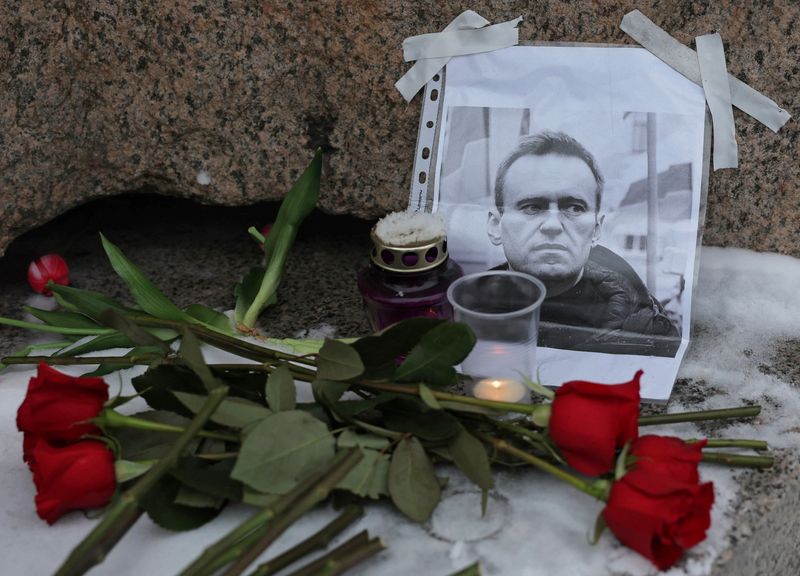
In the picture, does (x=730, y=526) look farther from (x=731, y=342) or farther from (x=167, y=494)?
(x=167, y=494)

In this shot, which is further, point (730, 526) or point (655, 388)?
point (655, 388)

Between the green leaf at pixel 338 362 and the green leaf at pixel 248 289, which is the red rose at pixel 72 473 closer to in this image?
the green leaf at pixel 338 362

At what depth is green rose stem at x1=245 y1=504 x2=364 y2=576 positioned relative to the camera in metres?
0.60

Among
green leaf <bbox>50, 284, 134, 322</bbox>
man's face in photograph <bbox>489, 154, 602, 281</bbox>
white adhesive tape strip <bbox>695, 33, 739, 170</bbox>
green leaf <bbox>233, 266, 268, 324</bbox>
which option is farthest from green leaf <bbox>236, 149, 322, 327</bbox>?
white adhesive tape strip <bbox>695, 33, 739, 170</bbox>

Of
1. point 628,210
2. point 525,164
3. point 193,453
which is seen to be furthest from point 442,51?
point 193,453

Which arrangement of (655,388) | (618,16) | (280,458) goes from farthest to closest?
(618,16), (655,388), (280,458)

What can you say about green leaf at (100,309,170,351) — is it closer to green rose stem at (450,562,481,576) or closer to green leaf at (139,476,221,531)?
green leaf at (139,476,221,531)

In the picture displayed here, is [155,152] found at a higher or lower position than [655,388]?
higher

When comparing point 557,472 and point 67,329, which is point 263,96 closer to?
point 67,329

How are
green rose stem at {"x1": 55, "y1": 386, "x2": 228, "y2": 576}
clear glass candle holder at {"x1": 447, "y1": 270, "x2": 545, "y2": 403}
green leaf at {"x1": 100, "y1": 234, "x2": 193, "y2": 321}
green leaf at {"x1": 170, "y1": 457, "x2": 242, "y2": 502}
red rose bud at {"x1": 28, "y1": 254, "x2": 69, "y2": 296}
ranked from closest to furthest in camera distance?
green rose stem at {"x1": 55, "y1": 386, "x2": 228, "y2": 576}
green leaf at {"x1": 170, "y1": 457, "x2": 242, "y2": 502}
clear glass candle holder at {"x1": 447, "y1": 270, "x2": 545, "y2": 403}
green leaf at {"x1": 100, "y1": 234, "x2": 193, "y2": 321}
red rose bud at {"x1": 28, "y1": 254, "x2": 69, "y2": 296}

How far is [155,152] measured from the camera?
1.07 metres

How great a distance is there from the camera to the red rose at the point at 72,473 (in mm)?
641

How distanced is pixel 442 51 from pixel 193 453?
22.4 inches

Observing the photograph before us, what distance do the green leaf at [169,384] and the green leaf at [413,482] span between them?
17 cm
